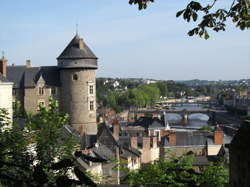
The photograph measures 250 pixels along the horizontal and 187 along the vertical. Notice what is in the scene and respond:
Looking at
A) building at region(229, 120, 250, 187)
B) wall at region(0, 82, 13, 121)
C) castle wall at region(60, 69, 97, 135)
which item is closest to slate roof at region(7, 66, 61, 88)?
castle wall at region(60, 69, 97, 135)

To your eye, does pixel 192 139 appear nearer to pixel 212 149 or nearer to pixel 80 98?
pixel 212 149

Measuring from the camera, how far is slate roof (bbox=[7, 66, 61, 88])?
28.4 m

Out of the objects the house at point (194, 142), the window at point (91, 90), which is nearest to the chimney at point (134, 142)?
the house at point (194, 142)

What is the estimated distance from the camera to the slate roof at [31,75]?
93.1 feet

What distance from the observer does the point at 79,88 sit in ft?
89.2

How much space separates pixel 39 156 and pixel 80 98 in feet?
76.4

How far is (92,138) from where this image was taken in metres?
25.8

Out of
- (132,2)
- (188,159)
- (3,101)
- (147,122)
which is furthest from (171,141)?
(132,2)

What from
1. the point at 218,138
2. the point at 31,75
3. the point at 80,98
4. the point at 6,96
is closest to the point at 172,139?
the point at 218,138

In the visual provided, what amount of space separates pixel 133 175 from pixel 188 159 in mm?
1103

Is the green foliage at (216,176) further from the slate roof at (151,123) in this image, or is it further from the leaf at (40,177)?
the slate roof at (151,123)

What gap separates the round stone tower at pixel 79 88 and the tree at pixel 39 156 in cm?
1469

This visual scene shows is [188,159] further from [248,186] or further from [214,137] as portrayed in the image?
[214,137]

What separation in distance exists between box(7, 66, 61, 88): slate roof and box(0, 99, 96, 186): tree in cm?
1614
